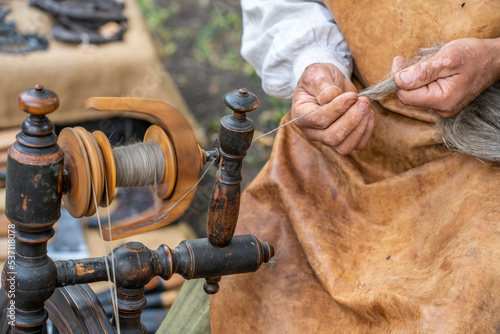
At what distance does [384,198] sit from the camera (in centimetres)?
135

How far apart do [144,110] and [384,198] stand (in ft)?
2.02

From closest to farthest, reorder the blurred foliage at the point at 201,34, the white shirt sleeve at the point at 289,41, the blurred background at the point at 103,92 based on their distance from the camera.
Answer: the white shirt sleeve at the point at 289,41
the blurred background at the point at 103,92
the blurred foliage at the point at 201,34

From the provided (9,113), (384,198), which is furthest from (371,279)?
(9,113)

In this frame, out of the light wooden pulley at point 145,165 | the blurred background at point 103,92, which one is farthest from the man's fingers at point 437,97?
the blurred background at point 103,92

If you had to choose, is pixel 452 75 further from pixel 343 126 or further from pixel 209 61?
pixel 209 61

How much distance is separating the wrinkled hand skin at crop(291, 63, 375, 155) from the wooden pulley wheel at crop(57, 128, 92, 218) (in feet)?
1.73

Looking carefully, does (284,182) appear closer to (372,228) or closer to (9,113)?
(372,228)

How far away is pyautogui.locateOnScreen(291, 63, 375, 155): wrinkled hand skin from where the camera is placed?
1.22m

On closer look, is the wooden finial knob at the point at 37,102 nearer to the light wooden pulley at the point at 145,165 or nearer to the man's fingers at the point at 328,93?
the light wooden pulley at the point at 145,165

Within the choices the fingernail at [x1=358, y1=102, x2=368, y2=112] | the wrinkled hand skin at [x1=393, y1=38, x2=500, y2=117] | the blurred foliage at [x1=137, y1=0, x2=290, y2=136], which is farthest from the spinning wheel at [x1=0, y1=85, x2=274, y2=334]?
the blurred foliage at [x1=137, y1=0, x2=290, y2=136]

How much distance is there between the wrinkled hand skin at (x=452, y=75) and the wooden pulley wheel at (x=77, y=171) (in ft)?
2.20

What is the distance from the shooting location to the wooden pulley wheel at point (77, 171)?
0.99 m

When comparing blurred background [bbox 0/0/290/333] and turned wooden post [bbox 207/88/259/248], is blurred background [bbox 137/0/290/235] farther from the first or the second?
turned wooden post [bbox 207/88/259/248]

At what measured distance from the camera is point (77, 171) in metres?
1.00
